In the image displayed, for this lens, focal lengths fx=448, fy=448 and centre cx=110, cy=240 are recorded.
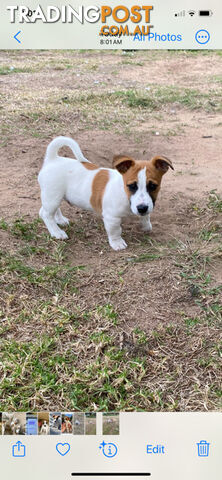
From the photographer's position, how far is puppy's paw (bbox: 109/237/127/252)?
359 centimetres

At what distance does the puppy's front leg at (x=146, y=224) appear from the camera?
371 centimetres

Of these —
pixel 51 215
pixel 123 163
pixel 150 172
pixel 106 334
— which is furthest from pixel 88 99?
pixel 106 334

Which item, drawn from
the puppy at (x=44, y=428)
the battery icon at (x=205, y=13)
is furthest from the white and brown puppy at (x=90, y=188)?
the puppy at (x=44, y=428)

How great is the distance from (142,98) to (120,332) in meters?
5.85

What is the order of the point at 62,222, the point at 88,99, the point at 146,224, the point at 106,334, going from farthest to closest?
1. the point at 88,99
2. the point at 62,222
3. the point at 146,224
4. the point at 106,334

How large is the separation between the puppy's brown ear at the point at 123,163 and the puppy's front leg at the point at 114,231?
16.9 inches

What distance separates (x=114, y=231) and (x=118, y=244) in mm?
111

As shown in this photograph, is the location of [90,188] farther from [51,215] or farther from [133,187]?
[133,187]

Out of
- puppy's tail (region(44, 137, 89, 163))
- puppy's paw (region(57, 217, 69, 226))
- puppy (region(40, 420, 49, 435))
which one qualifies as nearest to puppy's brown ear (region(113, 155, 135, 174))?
puppy's tail (region(44, 137, 89, 163))

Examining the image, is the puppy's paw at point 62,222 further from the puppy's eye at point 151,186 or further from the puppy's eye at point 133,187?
the puppy's eye at point 151,186

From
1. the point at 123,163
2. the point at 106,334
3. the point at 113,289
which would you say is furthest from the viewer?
the point at 123,163

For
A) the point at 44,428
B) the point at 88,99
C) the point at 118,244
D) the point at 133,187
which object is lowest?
the point at 44,428

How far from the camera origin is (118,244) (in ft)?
11.8

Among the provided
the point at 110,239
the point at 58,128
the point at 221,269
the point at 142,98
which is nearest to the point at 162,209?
the point at 110,239
